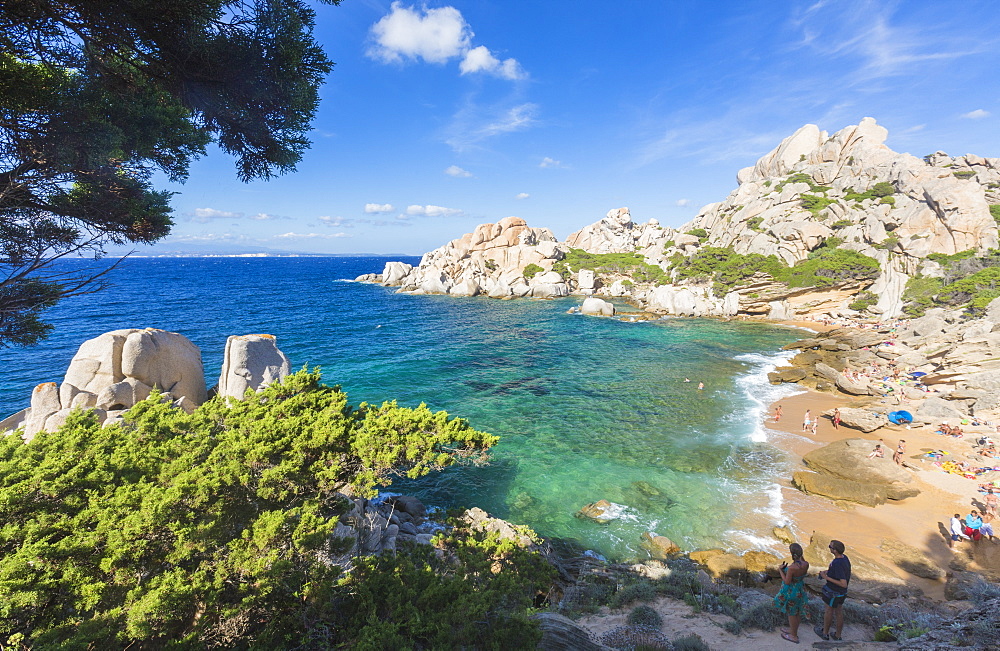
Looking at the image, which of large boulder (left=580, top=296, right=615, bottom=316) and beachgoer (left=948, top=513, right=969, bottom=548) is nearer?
beachgoer (left=948, top=513, right=969, bottom=548)

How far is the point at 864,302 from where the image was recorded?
42.6m

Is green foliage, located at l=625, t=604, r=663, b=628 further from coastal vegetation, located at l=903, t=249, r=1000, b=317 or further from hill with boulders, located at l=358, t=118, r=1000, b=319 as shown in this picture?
hill with boulders, located at l=358, t=118, r=1000, b=319

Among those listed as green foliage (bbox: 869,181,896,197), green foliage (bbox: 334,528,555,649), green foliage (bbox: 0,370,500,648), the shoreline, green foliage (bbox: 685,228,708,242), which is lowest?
the shoreline

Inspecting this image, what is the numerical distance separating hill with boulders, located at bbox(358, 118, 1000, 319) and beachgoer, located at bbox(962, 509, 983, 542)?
3480 cm

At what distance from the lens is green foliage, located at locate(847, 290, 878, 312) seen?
42531mm

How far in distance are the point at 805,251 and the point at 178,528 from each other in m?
66.9

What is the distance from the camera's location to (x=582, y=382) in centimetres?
2677

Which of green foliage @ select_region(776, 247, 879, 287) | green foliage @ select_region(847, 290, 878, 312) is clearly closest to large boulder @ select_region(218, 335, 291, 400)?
green foliage @ select_region(776, 247, 879, 287)

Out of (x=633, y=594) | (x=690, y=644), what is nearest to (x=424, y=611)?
(x=690, y=644)

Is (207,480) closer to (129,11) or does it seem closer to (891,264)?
(129,11)

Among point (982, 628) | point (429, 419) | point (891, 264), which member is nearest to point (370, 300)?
point (429, 419)

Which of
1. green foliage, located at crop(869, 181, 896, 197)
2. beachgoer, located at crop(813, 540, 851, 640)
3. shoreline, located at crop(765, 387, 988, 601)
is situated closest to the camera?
beachgoer, located at crop(813, 540, 851, 640)

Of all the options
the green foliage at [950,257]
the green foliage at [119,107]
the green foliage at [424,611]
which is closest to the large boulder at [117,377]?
the green foliage at [119,107]

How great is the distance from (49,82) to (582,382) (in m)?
25.7
